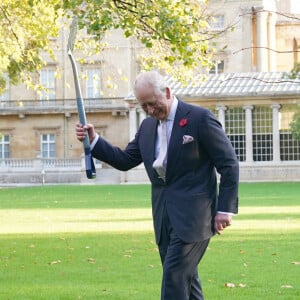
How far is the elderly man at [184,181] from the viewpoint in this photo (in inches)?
311

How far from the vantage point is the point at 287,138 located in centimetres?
5909

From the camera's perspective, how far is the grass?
11656mm

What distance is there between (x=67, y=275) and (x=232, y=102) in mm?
46611

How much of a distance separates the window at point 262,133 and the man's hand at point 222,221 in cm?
5113

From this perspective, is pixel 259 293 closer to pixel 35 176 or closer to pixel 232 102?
pixel 232 102

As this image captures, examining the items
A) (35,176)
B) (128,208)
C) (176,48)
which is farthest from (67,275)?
(35,176)

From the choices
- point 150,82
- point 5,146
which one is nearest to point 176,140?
point 150,82

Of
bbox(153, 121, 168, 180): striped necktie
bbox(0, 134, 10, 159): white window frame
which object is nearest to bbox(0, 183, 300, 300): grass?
bbox(153, 121, 168, 180): striped necktie

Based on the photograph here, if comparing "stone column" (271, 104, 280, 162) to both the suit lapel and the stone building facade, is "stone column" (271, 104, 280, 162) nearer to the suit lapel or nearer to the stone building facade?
the stone building facade

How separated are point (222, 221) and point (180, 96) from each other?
51809 mm

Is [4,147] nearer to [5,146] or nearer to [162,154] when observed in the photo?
[5,146]

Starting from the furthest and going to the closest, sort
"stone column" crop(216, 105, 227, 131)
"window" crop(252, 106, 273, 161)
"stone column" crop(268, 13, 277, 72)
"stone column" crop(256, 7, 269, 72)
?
"stone column" crop(268, 13, 277, 72) → "stone column" crop(256, 7, 269, 72) → "stone column" crop(216, 105, 227, 131) → "window" crop(252, 106, 273, 161)

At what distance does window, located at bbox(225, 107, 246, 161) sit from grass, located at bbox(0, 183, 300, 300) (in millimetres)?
32496

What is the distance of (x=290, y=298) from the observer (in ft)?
35.6
